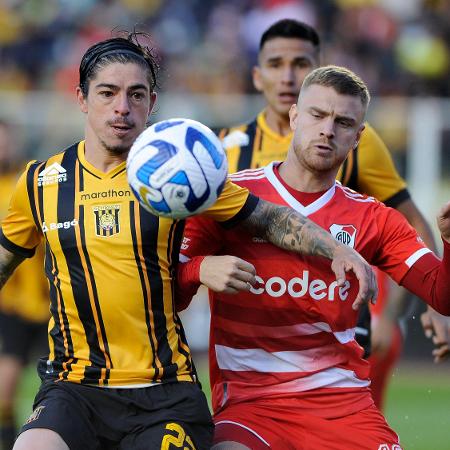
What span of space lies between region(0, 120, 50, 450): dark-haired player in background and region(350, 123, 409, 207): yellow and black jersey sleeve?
3.81 metres

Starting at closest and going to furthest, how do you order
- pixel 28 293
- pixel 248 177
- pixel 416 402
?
pixel 248 177, pixel 28 293, pixel 416 402

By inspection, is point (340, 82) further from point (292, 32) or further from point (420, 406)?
point (420, 406)

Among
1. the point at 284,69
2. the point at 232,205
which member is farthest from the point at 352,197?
the point at 284,69

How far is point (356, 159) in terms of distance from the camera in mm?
6410

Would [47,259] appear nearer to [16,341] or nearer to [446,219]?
[446,219]

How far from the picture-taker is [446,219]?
4.64 meters

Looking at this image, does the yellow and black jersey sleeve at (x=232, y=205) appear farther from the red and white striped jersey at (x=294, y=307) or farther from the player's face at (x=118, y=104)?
the player's face at (x=118, y=104)

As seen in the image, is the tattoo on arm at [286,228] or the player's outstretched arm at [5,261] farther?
the player's outstretched arm at [5,261]

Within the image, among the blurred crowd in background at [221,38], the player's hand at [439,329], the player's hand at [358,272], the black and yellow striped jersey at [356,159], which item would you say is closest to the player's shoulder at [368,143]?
the black and yellow striped jersey at [356,159]

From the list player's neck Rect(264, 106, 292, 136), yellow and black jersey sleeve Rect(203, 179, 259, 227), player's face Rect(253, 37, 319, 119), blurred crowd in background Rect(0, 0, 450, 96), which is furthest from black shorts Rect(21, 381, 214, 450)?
blurred crowd in background Rect(0, 0, 450, 96)

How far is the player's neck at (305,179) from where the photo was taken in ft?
16.9

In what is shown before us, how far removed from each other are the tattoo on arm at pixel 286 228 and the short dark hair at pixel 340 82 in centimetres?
65

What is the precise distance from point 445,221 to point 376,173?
6.04 feet

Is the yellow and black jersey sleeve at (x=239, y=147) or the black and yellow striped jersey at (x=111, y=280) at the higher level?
the yellow and black jersey sleeve at (x=239, y=147)
